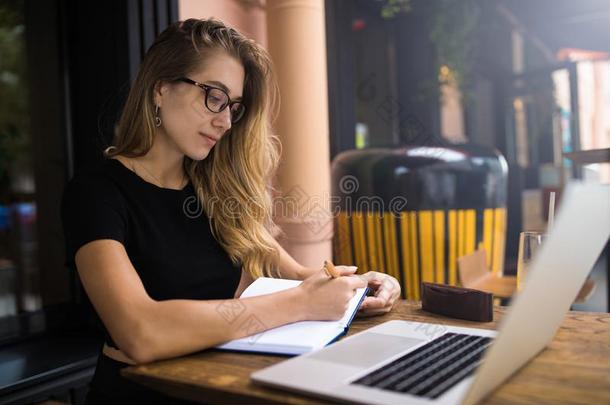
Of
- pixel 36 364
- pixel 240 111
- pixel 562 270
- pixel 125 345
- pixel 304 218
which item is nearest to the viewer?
pixel 562 270

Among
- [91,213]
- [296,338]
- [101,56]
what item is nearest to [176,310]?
[296,338]

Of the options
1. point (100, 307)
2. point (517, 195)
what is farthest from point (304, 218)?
point (517, 195)

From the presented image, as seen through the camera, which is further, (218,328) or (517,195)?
(517,195)

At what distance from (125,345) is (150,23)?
1.39 meters

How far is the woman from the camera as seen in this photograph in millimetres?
966

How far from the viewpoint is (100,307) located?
0.99 meters

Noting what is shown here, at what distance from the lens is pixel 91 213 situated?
1130 millimetres

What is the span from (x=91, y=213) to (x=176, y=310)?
1.06 feet

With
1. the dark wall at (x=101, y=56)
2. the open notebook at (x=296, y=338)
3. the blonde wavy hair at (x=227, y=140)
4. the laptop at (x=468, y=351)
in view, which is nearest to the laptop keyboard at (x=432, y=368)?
the laptop at (x=468, y=351)

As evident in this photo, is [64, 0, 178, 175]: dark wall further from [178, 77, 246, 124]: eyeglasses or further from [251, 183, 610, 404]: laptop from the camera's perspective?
[251, 183, 610, 404]: laptop

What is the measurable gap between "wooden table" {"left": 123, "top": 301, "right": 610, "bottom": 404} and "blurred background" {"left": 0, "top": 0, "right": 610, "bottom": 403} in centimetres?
50

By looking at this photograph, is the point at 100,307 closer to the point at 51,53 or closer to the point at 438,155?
the point at 51,53

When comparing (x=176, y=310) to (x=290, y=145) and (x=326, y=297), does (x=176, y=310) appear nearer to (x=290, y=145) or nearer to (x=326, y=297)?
(x=326, y=297)

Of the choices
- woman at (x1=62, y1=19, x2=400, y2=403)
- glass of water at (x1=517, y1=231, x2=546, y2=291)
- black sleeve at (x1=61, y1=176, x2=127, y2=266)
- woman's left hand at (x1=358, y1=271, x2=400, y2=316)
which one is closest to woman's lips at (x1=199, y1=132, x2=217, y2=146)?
woman at (x1=62, y1=19, x2=400, y2=403)
